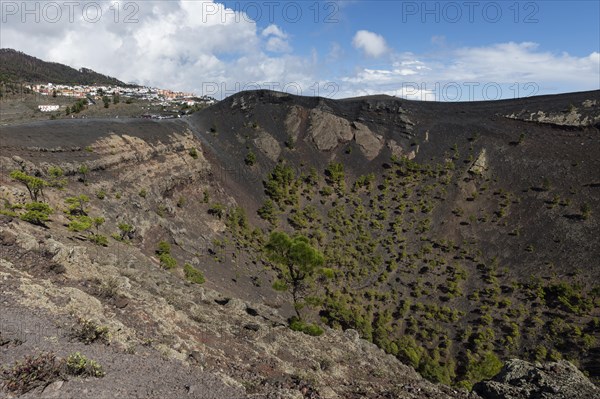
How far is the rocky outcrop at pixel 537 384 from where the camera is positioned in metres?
19.1

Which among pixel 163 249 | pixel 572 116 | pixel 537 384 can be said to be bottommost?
pixel 537 384

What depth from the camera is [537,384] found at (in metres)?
20.0

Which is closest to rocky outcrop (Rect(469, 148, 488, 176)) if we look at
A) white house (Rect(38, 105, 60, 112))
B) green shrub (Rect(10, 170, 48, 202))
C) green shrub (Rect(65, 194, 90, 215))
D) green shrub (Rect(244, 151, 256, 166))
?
green shrub (Rect(244, 151, 256, 166))

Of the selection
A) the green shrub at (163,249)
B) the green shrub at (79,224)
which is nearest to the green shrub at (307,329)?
the green shrub at (163,249)

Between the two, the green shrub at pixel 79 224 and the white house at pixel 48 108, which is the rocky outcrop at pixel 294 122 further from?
the white house at pixel 48 108

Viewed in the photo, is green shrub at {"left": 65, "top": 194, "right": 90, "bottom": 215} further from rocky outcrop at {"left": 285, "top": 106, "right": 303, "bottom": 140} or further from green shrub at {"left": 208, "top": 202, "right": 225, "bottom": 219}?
rocky outcrop at {"left": 285, "top": 106, "right": 303, "bottom": 140}

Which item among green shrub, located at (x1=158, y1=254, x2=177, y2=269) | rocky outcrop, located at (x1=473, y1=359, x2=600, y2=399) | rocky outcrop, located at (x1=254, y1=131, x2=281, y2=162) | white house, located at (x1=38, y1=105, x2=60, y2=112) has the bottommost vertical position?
rocky outcrop, located at (x1=473, y1=359, x2=600, y2=399)

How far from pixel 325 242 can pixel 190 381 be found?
134 ft

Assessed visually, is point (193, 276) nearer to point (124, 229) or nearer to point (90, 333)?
point (124, 229)

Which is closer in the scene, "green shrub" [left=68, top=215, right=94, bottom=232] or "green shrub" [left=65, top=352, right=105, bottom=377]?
"green shrub" [left=65, top=352, right=105, bottom=377]

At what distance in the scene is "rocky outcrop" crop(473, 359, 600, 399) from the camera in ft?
62.8

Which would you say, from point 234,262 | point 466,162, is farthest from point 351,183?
point 234,262

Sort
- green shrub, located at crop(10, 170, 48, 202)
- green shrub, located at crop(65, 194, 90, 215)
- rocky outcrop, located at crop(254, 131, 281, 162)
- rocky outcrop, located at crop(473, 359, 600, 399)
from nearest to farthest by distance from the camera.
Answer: rocky outcrop, located at crop(473, 359, 600, 399)
green shrub, located at crop(10, 170, 48, 202)
green shrub, located at crop(65, 194, 90, 215)
rocky outcrop, located at crop(254, 131, 281, 162)

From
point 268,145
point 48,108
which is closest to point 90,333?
point 268,145
